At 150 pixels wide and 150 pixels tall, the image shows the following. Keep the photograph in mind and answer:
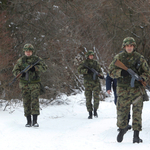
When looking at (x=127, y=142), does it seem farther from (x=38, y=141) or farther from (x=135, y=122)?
(x=38, y=141)

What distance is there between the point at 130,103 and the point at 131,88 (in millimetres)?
255

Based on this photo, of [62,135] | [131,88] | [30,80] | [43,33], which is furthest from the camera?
[43,33]

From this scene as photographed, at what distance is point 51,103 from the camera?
447 inches

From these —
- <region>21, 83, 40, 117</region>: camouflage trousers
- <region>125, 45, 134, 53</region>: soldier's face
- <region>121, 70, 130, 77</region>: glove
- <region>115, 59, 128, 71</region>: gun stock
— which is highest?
<region>125, 45, 134, 53</region>: soldier's face

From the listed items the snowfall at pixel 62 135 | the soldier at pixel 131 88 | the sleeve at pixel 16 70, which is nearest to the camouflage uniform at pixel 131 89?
the soldier at pixel 131 88

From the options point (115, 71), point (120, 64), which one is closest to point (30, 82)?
point (115, 71)

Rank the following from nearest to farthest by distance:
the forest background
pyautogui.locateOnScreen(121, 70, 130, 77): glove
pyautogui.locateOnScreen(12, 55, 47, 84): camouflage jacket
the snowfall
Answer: the snowfall, pyautogui.locateOnScreen(121, 70, 130, 77): glove, pyautogui.locateOnScreen(12, 55, 47, 84): camouflage jacket, the forest background

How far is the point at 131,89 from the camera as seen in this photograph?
15.6ft

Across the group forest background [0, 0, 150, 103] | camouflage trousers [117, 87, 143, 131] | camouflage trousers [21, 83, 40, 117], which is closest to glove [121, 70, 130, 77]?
camouflage trousers [117, 87, 143, 131]

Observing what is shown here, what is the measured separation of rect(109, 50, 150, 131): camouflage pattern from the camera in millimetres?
4699

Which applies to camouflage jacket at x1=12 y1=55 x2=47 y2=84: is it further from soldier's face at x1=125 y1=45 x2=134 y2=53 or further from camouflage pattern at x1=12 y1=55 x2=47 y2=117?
soldier's face at x1=125 y1=45 x2=134 y2=53

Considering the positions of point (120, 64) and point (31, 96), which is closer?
point (120, 64)

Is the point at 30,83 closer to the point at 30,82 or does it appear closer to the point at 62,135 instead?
the point at 30,82

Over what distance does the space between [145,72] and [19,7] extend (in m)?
6.67
